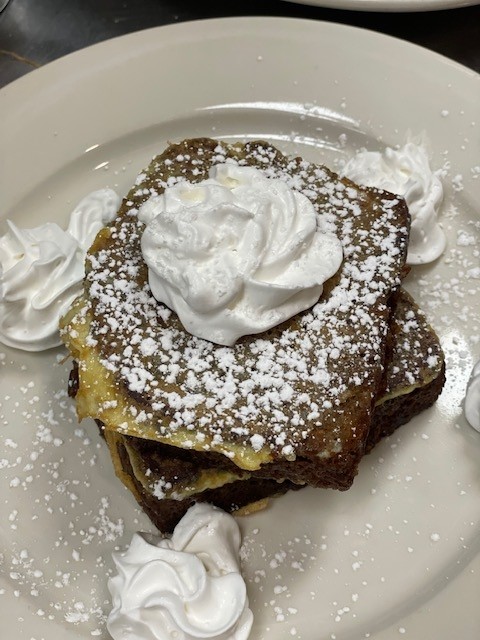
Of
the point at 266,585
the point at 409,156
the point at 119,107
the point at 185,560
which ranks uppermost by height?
the point at 119,107

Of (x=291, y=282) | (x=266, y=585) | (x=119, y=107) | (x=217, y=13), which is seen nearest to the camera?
(x=291, y=282)

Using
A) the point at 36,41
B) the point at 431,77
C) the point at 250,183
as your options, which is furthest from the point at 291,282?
the point at 36,41

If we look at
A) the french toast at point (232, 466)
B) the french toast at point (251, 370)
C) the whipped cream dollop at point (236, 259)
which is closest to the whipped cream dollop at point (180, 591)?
the french toast at point (232, 466)

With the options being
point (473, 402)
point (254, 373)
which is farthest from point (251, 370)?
point (473, 402)

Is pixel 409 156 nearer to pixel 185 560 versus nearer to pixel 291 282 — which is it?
pixel 291 282

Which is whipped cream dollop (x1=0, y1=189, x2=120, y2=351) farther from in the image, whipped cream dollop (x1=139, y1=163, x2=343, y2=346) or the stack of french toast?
whipped cream dollop (x1=139, y1=163, x2=343, y2=346)

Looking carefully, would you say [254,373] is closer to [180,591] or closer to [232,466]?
[232,466]

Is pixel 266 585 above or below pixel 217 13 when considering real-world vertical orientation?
below

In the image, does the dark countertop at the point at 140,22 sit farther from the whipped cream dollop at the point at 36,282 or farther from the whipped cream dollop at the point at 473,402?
the whipped cream dollop at the point at 473,402
